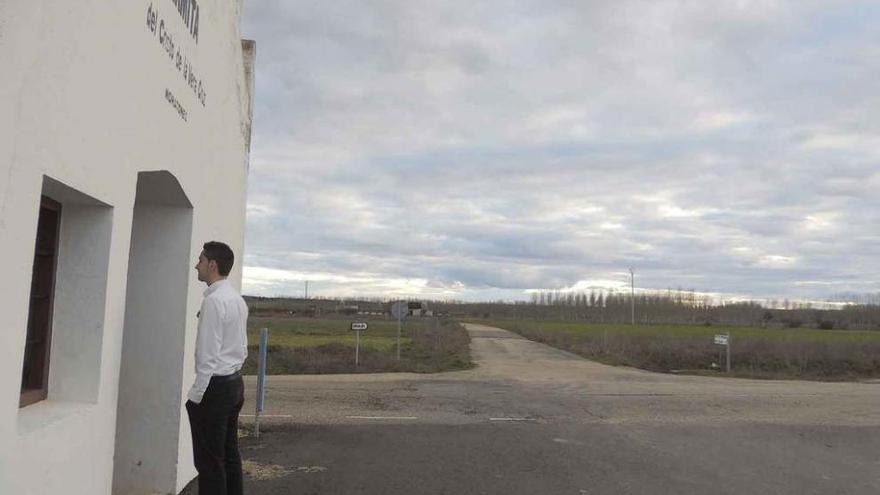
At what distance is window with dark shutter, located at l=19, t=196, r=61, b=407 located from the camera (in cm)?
369

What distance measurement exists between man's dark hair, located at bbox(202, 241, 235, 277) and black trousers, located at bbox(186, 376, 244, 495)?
0.70 metres

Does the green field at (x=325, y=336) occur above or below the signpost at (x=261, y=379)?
below

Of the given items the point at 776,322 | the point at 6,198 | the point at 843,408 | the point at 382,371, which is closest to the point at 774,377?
the point at 843,408

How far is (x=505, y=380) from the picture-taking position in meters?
19.9

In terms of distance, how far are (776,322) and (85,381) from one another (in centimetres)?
10928

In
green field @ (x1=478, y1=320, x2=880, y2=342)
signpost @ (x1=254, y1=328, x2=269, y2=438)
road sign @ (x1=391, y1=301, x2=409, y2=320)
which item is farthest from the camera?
green field @ (x1=478, y1=320, x2=880, y2=342)

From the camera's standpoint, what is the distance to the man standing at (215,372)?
14.0 ft

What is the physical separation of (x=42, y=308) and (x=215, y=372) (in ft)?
3.36

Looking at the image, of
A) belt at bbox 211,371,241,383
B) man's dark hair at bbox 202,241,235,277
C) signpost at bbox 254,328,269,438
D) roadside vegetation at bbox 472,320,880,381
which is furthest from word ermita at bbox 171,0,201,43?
roadside vegetation at bbox 472,320,880,381

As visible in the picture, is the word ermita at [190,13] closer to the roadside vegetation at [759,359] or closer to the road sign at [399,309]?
the road sign at [399,309]

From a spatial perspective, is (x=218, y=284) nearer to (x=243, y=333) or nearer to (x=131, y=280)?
(x=243, y=333)

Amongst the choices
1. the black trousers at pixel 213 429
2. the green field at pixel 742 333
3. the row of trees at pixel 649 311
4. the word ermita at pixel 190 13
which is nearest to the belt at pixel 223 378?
the black trousers at pixel 213 429

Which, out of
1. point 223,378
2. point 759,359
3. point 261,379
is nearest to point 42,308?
point 223,378

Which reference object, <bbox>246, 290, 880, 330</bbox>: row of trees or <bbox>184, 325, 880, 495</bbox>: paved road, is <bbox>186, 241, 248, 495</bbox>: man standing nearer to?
<bbox>184, 325, 880, 495</bbox>: paved road
